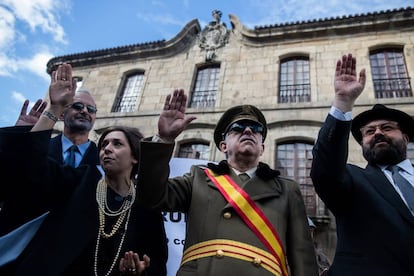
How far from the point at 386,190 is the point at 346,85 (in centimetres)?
93

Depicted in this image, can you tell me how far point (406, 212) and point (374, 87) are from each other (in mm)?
8210

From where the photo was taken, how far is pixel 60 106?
2166 millimetres

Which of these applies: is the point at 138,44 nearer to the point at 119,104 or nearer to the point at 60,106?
the point at 119,104

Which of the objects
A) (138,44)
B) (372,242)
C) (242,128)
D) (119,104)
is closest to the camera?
(372,242)

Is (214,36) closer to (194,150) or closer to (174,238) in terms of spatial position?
(194,150)

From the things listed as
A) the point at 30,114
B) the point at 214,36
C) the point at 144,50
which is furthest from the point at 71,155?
Answer: the point at 144,50

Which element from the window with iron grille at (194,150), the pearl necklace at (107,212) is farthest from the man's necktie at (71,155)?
the window with iron grille at (194,150)

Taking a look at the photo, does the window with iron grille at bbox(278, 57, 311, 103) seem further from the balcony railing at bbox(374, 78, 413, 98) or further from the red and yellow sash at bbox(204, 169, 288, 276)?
the red and yellow sash at bbox(204, 169, 288, 276)

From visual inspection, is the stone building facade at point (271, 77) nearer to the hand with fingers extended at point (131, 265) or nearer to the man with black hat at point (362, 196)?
the man with black hat at point (362, 196)

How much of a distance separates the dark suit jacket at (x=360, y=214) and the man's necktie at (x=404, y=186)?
57mm

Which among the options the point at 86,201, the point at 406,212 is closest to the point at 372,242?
the point at 406,212

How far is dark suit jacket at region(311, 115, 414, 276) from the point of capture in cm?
189

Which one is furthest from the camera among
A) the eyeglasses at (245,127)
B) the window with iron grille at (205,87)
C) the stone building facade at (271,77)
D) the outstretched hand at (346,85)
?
the window with iron grille at (205,87)

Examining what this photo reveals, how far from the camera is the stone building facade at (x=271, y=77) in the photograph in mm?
8555
